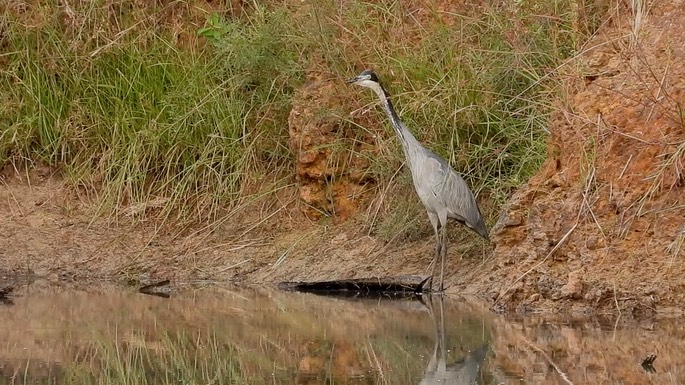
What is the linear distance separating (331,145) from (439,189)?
1.29 metres

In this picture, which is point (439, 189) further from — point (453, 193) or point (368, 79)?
point (368, 79)

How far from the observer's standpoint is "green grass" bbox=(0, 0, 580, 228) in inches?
392

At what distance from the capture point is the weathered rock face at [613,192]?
8359mm

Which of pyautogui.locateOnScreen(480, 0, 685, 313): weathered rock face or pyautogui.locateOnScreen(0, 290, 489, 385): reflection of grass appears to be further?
pyautogui.locateOnScreen(480, 0, 685, 313): weathered rock face

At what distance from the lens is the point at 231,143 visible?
36.5 feet

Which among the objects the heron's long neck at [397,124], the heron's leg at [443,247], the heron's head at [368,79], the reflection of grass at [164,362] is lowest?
the heron's leg at [443,247]

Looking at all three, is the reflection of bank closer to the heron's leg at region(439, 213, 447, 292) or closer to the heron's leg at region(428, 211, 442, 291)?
the heron's leg at region(439, 213, 447, 292)

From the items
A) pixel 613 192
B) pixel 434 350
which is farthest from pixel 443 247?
pixel 434 350

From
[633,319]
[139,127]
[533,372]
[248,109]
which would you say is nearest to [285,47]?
[248,109]

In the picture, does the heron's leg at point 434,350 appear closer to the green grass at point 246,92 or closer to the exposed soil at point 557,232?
the exposed soil at point 557,232

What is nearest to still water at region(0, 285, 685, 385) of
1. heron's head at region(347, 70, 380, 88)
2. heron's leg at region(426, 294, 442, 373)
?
heron's leg at region(426, 294, 442, 373)

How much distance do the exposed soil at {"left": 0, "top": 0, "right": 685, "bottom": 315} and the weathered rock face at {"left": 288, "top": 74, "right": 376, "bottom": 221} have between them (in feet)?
0.04

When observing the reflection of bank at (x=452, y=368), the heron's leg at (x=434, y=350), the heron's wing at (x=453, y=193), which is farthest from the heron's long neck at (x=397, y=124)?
the reflection of bank at (x=452, y=368)

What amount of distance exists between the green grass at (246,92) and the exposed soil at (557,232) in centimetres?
28
